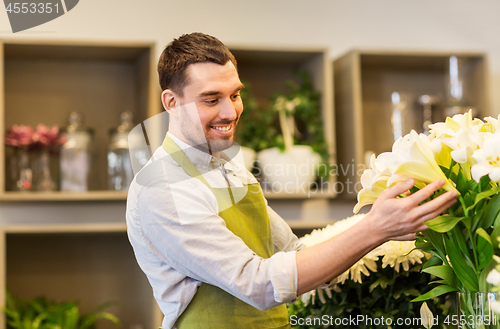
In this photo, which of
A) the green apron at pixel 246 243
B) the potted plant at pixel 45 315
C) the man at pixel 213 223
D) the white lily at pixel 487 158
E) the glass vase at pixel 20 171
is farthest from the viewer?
the glass vase at pixel 20 171

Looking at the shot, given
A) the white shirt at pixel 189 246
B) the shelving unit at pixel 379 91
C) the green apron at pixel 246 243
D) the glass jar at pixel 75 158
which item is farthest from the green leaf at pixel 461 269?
the glass jar at pixel 75 158

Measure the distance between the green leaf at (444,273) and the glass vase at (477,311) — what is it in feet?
0.07

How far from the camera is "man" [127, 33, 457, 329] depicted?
0.71 meters

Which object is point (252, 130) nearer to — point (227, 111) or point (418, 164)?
point (227, 111)

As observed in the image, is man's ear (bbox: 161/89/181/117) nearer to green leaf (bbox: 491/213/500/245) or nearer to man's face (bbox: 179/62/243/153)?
man's face (bbox: 179/62/243/153)

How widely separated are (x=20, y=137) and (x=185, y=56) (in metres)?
1.27

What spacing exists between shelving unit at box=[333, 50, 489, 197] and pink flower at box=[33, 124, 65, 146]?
1.16 m

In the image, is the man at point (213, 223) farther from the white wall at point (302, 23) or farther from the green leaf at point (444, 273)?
the white wall at point (302, 23)

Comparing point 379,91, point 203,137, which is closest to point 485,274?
point 203,137

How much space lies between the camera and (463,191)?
659 millimetres

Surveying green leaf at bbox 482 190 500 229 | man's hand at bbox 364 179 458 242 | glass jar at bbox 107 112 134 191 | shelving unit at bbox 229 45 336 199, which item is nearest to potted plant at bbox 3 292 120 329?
glass jar at bbox 107 112 134 191

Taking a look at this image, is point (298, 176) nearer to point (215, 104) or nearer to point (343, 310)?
point (343, 310)

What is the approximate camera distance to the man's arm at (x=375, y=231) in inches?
25.1

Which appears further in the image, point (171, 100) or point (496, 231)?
point (171, 100)
